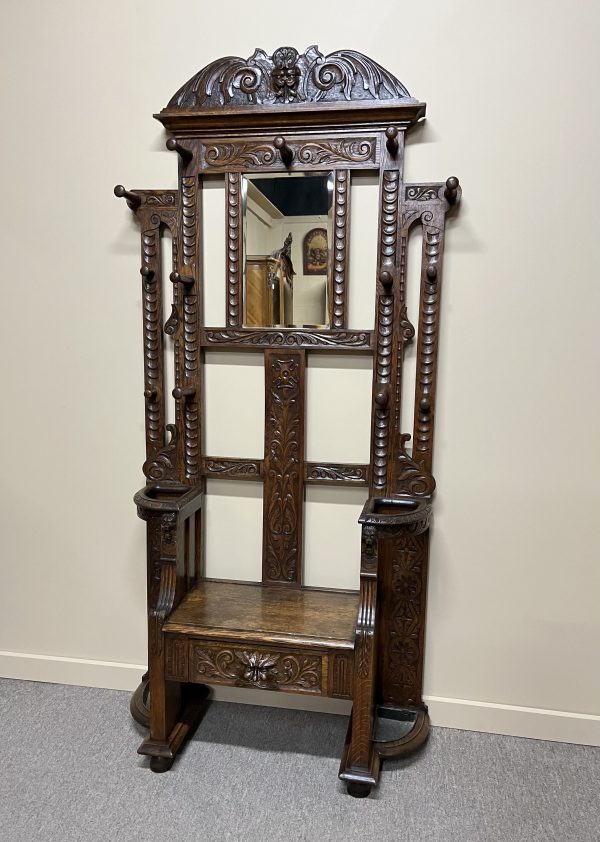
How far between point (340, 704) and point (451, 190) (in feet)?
5.72

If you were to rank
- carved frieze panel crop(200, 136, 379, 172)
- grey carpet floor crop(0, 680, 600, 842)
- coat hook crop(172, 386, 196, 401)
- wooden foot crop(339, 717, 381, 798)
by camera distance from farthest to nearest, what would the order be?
coat hook crop(172, 386, 196, 401), carved frieze panel crop(200, 136, 379, 172), wooden foot crop(339, 717, 381, 798), grey carpet floor crop(0, 680, 600, 842)

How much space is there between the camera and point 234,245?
2119mm

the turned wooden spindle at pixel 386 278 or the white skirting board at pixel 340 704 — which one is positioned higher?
the turned wooden spindle at pixel 386 278

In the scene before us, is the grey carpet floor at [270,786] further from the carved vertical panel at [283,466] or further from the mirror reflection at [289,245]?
the mirror reflection at [289,245]

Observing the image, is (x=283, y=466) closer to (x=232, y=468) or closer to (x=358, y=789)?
(x=232, y=468)

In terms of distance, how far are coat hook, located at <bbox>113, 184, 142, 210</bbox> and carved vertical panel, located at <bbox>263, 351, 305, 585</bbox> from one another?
655 mm

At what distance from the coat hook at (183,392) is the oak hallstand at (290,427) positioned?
0.06 feet

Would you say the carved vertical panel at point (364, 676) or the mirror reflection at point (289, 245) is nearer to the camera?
the carved vertical panel at point (364, 676)

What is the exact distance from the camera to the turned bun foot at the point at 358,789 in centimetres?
192

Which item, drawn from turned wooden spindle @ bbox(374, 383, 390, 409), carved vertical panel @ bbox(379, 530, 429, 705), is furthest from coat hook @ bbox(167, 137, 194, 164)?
carved vertical panel @ bbox(379, 530, 429, 705)

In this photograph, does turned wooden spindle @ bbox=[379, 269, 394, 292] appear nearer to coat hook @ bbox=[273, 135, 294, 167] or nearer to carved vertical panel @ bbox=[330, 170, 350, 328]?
carved vertical panel @ bbox=[330, 170, 350, 328]

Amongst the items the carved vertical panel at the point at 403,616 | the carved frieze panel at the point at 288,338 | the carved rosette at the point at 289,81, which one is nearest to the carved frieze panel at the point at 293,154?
the carved rosette at the point at 289,81

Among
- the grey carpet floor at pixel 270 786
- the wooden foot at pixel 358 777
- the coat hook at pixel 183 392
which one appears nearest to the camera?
the grey carpet floor at pixel 270 786

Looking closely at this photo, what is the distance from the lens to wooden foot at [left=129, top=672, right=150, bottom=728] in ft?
7.23
